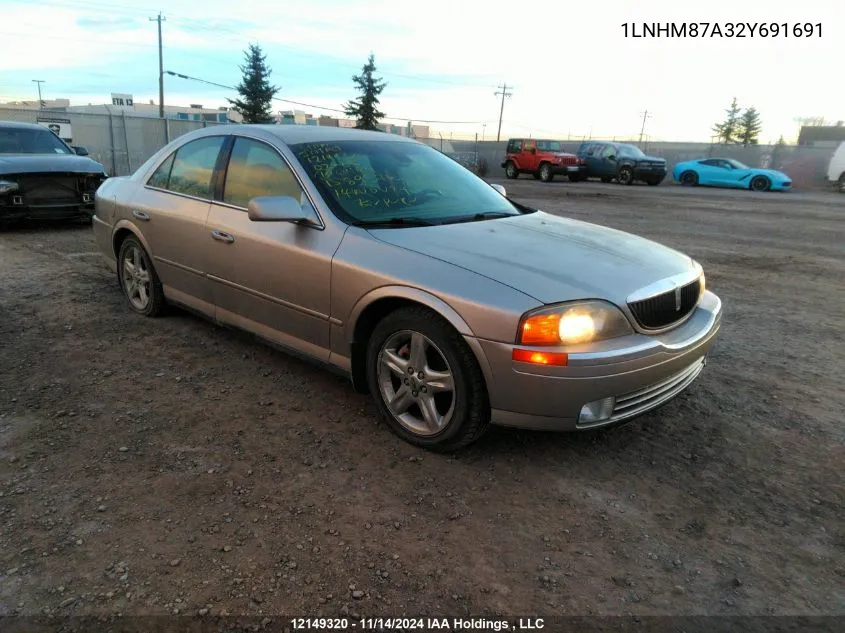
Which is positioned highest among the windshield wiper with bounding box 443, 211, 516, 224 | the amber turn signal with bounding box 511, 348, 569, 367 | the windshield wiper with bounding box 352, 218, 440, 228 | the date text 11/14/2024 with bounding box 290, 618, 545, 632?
the windshield wiper with bounding box 443, 211, 516, 224

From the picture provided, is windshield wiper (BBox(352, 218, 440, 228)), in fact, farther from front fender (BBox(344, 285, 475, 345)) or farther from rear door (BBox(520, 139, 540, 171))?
rear door (BBox(520, 139, 540, 171))

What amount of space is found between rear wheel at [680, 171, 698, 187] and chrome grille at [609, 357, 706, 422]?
24.8 meters

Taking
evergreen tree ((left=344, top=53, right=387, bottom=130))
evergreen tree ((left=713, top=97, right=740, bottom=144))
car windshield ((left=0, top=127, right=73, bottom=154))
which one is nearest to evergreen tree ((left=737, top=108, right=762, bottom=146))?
evergreen tree ((left=713, top=97, right=740, bottom=144))

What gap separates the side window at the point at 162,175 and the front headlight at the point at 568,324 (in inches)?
127

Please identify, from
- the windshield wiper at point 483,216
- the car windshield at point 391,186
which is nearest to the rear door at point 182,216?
the car windshield at point 391,186

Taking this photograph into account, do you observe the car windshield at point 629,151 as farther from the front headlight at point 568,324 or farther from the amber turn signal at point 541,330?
the amber turn signal at point 541,330

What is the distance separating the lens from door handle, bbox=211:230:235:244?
12.2 ft

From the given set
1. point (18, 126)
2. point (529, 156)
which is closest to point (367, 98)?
point (529, 156)

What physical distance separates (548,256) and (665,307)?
2.00ft

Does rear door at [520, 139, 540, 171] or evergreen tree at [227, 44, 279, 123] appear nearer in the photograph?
rear door at [520, 139, 540, 171]

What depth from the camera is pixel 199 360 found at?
407 cm

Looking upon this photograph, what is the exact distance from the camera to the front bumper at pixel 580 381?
2.55 m

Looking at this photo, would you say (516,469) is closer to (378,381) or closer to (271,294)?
(378,381)

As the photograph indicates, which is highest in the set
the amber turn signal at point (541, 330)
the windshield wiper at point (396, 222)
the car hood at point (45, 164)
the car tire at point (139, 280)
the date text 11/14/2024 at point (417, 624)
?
the windshield wiper at point (396, 222)
